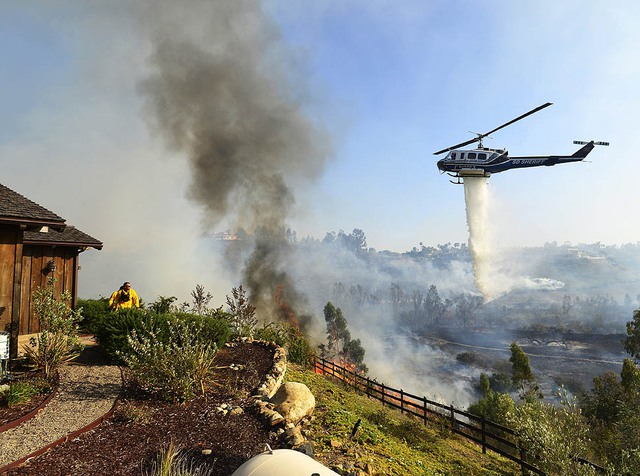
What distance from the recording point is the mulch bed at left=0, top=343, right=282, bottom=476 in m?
4.96

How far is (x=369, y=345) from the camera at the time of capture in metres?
150

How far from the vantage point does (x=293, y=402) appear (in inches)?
293

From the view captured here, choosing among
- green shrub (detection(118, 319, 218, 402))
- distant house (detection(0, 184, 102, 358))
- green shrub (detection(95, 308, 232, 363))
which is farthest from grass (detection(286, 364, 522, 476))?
distant house (detection(0, 184, 102, 358))

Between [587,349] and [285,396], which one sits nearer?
[285,396]

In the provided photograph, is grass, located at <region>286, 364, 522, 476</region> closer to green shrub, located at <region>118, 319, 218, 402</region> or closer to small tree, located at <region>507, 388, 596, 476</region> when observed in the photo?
small tree, located at <region>507, 388, 596, 476</region>

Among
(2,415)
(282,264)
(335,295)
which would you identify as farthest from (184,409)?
(335,295)

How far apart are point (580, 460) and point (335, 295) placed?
18901 cm

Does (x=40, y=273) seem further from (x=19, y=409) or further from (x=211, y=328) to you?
(x=19, y=409)

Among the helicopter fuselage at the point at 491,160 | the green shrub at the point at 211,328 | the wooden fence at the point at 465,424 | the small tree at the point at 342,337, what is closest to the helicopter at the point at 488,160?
the helicopter fuselage at the point at 491,160

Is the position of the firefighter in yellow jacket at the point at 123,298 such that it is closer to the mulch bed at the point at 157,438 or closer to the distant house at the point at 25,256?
the distant house at the point at 25,256

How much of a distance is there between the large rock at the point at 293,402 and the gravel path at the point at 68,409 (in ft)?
10.4

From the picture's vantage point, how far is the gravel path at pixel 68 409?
529 centimetres

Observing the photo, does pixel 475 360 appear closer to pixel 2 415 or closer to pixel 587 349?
pixel 587 349

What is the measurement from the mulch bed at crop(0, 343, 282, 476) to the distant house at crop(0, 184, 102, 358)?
402 cm
